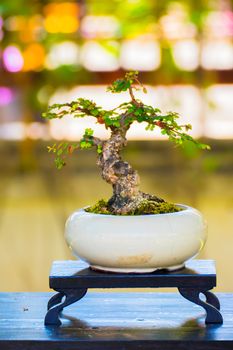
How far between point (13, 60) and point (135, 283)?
3.25 meters

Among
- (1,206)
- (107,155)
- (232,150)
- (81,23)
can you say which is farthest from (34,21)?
(107,155)

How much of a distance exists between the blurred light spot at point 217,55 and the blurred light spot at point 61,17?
723mm

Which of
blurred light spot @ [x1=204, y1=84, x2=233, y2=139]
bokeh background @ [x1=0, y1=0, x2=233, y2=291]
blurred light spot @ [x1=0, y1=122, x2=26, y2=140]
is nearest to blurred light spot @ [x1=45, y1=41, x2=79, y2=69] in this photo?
bokeh background @ [x1=0, y1=0, x2=233, y2=291]

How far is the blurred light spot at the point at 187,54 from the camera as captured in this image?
473cm

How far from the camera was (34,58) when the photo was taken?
185 inches

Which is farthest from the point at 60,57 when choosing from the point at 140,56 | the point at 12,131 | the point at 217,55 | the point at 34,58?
the point at 217,55

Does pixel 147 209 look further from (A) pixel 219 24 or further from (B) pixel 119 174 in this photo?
(A) pixel 219 24

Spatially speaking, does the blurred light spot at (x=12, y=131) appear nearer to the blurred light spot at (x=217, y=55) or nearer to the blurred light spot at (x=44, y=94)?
the blurred light spot at (x=44, y=94)

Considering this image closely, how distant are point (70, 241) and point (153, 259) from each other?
172 millimetres

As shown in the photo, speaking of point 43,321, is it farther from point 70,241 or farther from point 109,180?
point 109,180

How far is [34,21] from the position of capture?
452cm

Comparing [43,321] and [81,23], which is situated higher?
[81,23]

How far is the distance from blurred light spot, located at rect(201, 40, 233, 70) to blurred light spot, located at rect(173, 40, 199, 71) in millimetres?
63

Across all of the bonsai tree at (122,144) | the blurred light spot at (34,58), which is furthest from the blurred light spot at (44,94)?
the bonsai tree at (122,144)
